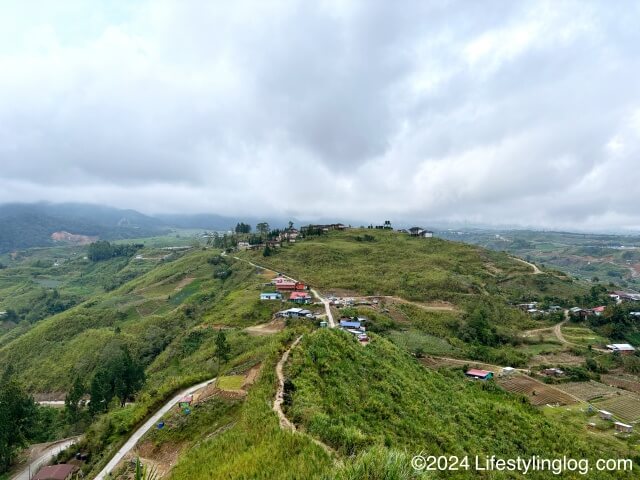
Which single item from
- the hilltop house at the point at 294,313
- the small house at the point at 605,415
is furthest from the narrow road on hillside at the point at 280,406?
the small house at the point at 605,415

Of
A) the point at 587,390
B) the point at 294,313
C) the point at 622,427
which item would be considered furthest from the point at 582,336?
the point at 294,313

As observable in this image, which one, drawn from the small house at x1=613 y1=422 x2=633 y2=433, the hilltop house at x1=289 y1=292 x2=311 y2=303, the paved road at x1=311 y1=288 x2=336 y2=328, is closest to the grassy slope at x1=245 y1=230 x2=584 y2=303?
the paved road at x1=311 y1=288 x2=336 y2=328

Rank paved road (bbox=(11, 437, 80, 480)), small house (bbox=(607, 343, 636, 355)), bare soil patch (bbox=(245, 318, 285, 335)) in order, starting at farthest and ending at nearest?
small house (bbox=(607, 343, 636, 355))
bare soil patch (bbox=(245, 318, 285, 335))
paved road (bbox=(11, 437, 80, 480))

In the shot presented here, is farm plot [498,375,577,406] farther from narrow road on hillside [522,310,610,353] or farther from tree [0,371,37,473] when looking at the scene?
tree [0,371,37,473]

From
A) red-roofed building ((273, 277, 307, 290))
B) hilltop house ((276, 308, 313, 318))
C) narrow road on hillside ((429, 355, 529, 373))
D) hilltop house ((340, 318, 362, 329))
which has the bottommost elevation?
narrow road on hillside ((429, 355, 529, 373))

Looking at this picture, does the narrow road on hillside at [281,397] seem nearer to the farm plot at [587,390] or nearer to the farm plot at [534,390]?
the farm plot at [534,390]

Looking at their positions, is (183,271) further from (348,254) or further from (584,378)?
(584,378)
